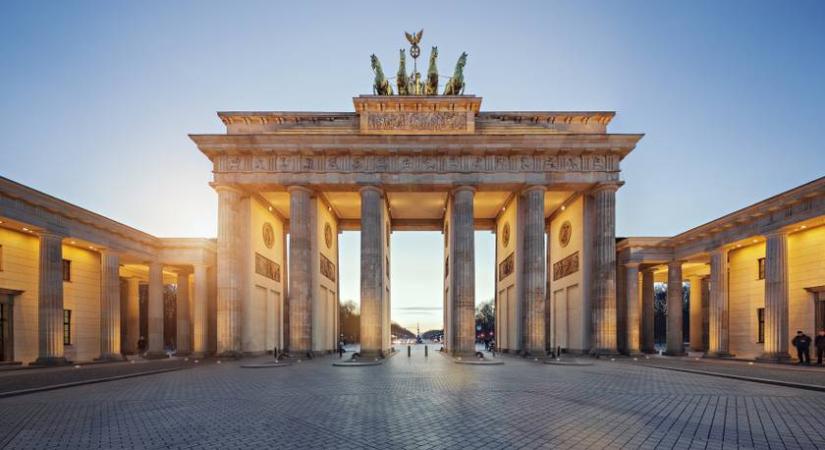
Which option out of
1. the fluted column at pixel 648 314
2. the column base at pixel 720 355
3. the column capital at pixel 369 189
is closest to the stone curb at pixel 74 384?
the column capital at pixel 369 189

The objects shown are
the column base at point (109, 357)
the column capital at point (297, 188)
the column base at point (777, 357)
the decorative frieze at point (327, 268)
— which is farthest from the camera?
the decorative frieze at point (327, 268)

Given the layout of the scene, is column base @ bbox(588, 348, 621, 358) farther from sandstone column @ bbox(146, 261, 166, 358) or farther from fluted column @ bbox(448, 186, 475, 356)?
sandstone column @ bbox(146, 261, 166, 358)

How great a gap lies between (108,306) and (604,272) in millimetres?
30162

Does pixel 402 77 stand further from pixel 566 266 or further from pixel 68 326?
pixel 68 326

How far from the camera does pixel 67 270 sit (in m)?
28.2

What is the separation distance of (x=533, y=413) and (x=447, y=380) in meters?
6.48

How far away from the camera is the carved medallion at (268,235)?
33559 millimetres

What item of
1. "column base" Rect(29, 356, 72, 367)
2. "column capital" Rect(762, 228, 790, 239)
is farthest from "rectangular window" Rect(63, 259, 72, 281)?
"column capital" Rect(762, 228, 790, 239)

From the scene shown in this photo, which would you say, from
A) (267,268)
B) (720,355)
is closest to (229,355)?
(267,268)

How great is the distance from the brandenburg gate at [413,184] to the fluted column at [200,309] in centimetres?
376

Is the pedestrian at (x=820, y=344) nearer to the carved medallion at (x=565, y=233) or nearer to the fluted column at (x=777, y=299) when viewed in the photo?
the fluted column at (x=777, y=299)

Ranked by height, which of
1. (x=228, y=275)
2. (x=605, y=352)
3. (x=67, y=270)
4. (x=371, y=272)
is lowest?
(x=605, y=352)

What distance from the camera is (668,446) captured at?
725cm

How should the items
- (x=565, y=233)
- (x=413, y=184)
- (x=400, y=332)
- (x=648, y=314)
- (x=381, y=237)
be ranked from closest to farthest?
(x=413, y=184)
(x=381, y=237)
(x=565, y=233)
(x=648, y=314)
(x=400, y=332)
